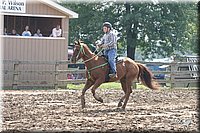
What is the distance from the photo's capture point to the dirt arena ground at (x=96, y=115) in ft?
30.7

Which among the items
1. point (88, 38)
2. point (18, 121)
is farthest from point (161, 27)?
point (18, 121)

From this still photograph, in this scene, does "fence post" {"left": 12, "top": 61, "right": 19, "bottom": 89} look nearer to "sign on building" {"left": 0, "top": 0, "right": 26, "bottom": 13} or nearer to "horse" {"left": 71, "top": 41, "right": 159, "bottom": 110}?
"sign on building" {"left": 0, "top": 0, "right": 26, "bottom": 13}

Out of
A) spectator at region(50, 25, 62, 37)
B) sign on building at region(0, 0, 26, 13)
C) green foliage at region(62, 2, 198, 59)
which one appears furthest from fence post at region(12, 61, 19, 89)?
green foliage at region(62, 2, 198, 59)

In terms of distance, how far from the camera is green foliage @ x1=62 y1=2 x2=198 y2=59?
35375 millimetres

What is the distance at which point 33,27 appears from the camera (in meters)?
26.0

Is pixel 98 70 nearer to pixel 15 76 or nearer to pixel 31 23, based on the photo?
pixel 15 76

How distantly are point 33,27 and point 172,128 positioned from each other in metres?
17.4

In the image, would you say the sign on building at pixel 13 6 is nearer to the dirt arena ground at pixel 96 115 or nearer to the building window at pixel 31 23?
the building window at pixel 31 23

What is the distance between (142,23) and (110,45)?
22.3m

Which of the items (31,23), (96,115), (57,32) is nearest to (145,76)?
(96,115)

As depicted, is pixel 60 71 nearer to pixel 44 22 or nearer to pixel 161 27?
pixel 44 22

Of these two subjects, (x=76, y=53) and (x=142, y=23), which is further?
(x=142, y=23)

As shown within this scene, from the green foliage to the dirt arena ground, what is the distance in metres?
19.4

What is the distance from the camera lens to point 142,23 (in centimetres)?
3534
